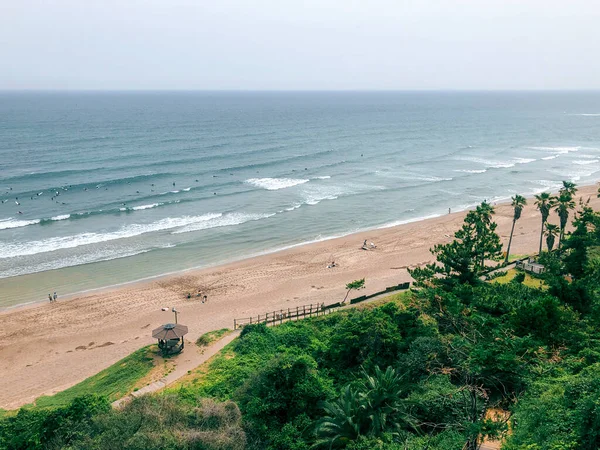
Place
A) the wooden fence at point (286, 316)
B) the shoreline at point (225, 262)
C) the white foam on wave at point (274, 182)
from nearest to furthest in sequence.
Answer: the wooden fence at point (286, 316) < the shoreline at point (225, 262) < the white foam on wave at point (274, 182)

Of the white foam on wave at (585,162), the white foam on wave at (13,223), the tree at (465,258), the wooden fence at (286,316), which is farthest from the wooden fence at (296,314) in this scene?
the white foam on wave at (585,162)

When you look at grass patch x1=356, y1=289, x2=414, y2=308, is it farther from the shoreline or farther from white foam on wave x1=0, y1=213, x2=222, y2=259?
white foam on wave x1=0, y1=213, x2=222, y2=259

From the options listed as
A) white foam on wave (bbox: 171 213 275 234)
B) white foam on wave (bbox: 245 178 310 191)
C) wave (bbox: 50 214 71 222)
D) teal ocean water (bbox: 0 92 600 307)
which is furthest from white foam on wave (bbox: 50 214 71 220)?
white foam on wave (bbox: 245 178 310 191)

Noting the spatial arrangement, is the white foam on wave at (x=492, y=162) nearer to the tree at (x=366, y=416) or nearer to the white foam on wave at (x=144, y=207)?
the white foam on wave at (x=144, y=207)

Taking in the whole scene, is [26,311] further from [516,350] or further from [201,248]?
[516,350]

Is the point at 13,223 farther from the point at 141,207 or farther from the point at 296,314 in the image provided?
the point at 296,314

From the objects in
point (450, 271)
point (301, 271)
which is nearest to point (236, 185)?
point (301, 271)

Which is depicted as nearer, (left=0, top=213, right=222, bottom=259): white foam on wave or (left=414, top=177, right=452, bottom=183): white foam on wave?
(left=0, top=213, right=222, bottom=259): white foam on wave
